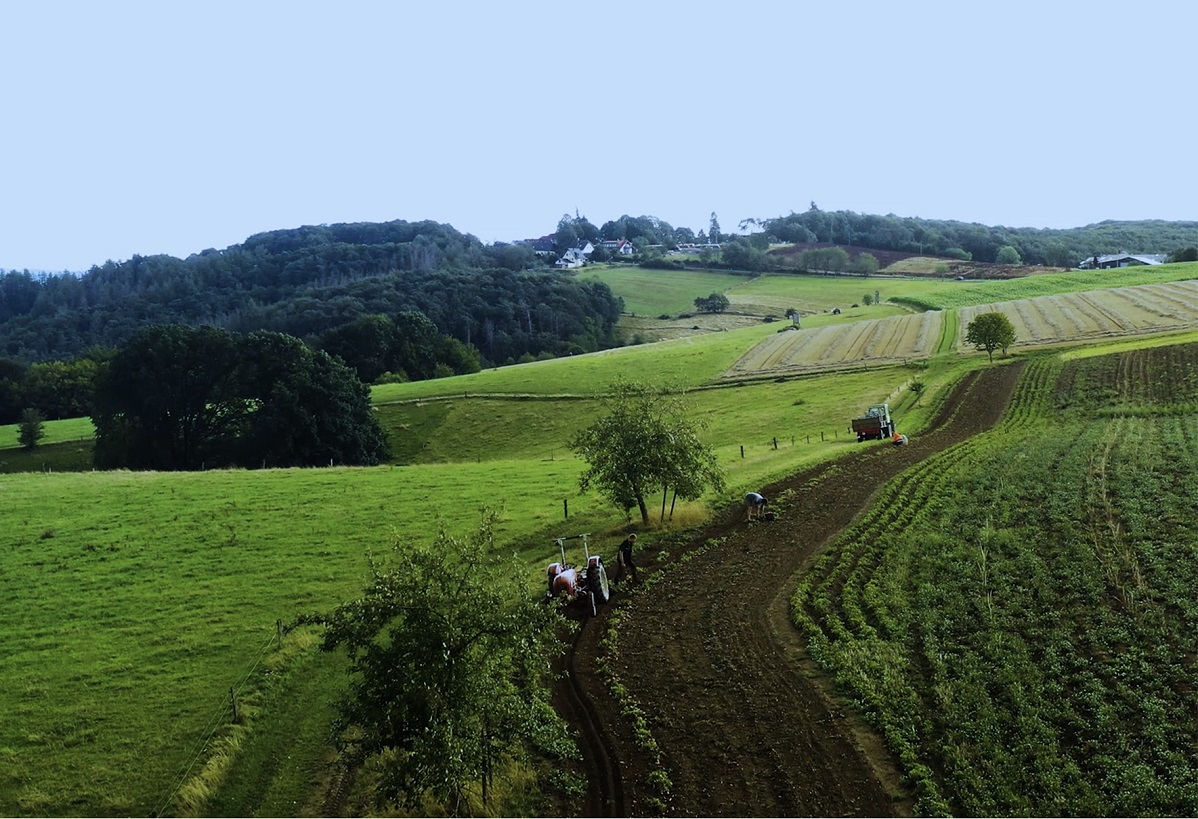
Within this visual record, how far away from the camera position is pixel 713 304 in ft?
545

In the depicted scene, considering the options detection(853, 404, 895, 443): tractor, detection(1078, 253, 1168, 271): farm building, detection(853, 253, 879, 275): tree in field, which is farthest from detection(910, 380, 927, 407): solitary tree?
detection(853, 253, 879, 275): tree in field

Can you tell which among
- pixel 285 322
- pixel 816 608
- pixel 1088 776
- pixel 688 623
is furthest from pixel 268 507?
pixel 285 322

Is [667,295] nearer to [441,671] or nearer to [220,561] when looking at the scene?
[220,561]

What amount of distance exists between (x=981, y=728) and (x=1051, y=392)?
52.7 meters

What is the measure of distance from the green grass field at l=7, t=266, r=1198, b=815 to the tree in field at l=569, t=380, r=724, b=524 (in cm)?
208

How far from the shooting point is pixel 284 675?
2536 centimetres

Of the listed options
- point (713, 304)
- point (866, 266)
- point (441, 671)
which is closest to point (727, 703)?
point (441, 671)

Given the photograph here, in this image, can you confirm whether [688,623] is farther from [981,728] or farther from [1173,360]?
[1173,360]

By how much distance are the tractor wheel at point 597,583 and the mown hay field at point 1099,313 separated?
2782 inches

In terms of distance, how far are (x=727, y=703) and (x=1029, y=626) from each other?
9.21 m

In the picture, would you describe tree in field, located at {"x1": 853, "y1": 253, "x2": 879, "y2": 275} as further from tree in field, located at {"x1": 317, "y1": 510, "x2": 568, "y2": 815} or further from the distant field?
tree in field, located at {"x1": 317, "y1": 510, "x2": 568, "y2": 815}

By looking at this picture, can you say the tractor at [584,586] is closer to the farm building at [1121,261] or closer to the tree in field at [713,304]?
the tree in field at [713,304]

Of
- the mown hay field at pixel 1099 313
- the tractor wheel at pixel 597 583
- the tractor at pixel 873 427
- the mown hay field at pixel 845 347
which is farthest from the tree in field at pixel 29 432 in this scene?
the mown hay field at pixel 1099 313

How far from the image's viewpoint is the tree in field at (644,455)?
37.8 m
